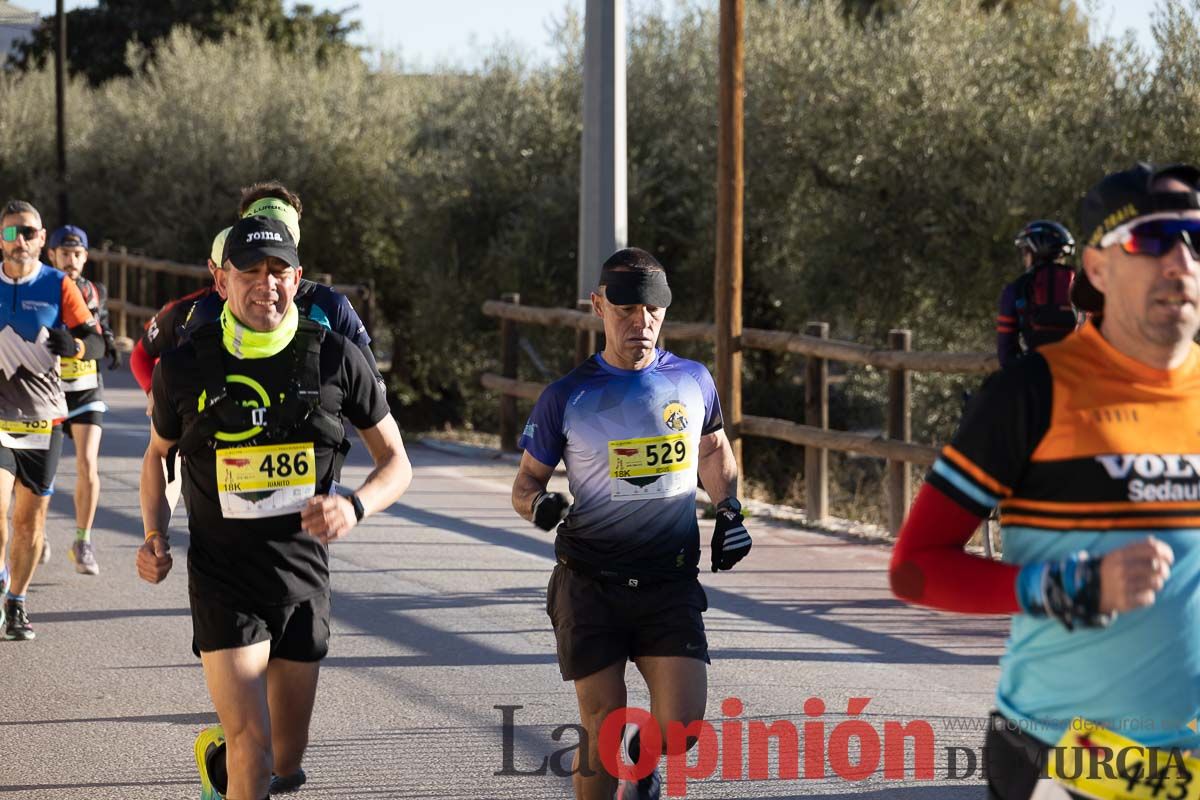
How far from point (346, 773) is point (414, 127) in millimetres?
17632

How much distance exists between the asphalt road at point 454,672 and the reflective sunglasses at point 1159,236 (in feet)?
10.5

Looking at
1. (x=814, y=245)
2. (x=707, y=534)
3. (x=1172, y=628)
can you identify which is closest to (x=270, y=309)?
(x=1172, y=628)

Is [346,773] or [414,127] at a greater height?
[414,127]

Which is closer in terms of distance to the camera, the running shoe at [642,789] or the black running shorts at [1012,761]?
the black running shorts at [1012,761]

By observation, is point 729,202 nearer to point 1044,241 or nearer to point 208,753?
point 1044,241

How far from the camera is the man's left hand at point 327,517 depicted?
173 inches

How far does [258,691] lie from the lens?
14.7 ft

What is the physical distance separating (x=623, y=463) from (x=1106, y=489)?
2.17 metres

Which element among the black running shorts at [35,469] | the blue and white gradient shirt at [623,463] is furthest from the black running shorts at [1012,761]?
the black running shorts at [35,469]

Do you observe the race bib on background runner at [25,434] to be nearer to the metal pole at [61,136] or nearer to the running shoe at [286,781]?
the running shoe at [286,781]

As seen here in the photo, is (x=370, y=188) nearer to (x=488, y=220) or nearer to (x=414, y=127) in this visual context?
(x=414, y=127)

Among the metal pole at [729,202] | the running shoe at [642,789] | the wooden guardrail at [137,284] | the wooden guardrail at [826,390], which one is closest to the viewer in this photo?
the running shoe at [642,789]

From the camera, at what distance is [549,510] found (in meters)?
4.75

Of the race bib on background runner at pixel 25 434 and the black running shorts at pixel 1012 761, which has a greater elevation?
the black running shorts at pixel 1012 761
